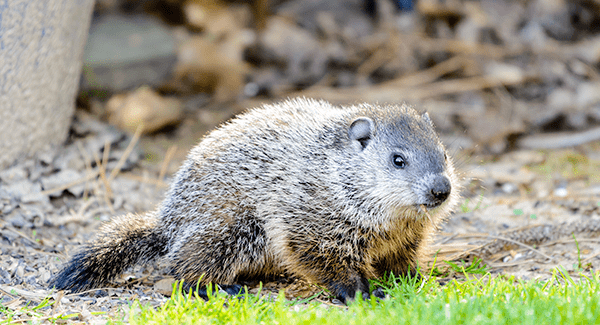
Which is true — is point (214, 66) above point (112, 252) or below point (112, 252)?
above

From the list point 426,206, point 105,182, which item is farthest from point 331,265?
point 105,182

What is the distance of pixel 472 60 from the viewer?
1002 cm

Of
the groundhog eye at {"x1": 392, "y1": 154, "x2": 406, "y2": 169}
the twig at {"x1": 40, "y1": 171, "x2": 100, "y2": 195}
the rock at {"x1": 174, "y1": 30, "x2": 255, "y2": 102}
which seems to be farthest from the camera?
the rock at {"x1": 174, "y1": 30, "x2": 255, "y2": 102}

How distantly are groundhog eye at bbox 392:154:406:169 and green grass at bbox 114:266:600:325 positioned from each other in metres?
0.90

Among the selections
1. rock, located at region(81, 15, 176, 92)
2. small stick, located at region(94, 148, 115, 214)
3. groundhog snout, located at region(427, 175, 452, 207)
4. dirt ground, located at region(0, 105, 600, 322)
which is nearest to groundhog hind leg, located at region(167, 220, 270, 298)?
dirt ground, located at region(0, 105, 600, 322)

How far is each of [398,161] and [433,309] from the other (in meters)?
1.22

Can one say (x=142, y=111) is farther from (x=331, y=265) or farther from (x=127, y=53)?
(x=331, y=265)

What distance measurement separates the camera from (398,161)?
428 centimetres

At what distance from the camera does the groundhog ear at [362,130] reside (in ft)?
14.6

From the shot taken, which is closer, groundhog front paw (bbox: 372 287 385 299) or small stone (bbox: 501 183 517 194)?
groundhog front paw (bbox: 372 287 385 299)

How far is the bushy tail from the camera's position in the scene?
4461 mm

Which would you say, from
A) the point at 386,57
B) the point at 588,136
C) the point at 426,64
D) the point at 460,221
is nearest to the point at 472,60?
the point at 426,64

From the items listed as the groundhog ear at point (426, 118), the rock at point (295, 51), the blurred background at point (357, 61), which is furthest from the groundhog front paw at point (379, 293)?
the rock at point (295, 51)

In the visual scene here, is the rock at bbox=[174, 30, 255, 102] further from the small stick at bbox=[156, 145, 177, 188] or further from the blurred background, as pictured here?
the small stick at bbox=[156, 145, 177, 188]
